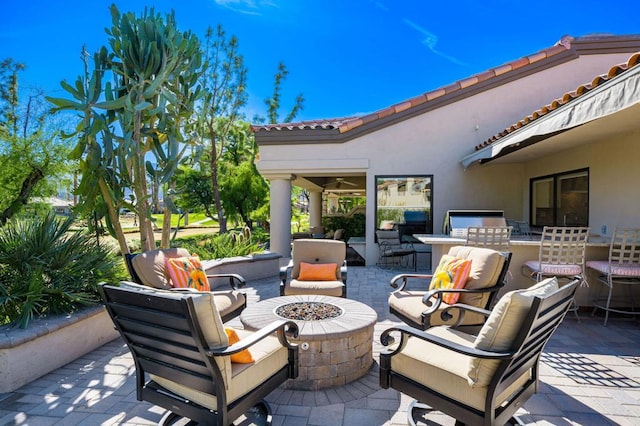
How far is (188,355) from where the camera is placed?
2.02m

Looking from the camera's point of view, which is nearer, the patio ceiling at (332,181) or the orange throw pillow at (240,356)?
the orange throw pillow at (240,356)

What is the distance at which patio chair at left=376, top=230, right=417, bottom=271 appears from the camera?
28.8ft

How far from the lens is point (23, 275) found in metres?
3.83

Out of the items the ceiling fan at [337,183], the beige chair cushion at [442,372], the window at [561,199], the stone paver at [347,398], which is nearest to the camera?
the beige chair cushion at [442,372]

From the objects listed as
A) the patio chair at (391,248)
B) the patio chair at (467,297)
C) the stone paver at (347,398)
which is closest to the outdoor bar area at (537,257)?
the stone paver at (347,398)

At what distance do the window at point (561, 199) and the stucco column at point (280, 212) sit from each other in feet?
21.0

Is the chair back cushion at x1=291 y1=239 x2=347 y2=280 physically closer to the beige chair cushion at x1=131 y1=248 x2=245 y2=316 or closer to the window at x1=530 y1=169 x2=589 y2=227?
the beige chair cushion at x1=131 y1=248 x2=245 y2=316

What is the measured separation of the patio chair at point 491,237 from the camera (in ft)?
18.1

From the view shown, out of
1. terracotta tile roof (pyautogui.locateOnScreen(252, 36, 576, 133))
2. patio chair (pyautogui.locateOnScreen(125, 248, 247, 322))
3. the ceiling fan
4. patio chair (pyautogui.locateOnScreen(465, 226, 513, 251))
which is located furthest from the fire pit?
the ceiling fan

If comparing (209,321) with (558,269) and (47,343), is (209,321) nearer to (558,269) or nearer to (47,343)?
(47,343)

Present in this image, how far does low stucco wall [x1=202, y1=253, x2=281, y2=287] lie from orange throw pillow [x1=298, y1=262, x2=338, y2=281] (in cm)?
240

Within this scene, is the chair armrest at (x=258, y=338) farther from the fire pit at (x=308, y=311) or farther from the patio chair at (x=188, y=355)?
the fire pit at (x=308, y=311)

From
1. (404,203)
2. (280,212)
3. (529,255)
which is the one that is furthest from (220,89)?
(529,255)

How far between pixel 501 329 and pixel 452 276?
1829mm
